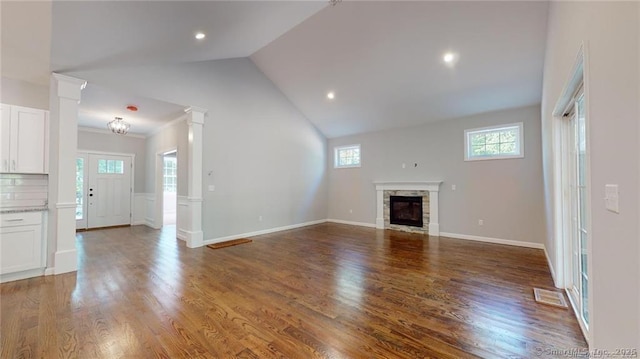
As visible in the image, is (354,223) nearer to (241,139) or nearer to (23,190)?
(241,139)

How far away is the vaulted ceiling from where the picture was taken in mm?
2625

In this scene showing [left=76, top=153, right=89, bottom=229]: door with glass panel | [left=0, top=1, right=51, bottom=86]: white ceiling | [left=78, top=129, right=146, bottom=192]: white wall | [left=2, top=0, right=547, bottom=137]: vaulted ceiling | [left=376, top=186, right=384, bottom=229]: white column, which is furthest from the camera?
[left=376, top=186, right=384, bottom=229]: white column

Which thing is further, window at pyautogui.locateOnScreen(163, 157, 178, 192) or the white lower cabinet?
window at pyautogui.locateOnScreen(163, 157, 178, 192)

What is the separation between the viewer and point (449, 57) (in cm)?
416

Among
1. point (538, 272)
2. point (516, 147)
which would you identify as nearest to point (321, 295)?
point (538, 272)

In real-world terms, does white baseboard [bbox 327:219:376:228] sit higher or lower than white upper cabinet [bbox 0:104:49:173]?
lower

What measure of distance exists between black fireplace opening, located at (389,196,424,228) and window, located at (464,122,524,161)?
1.50 meters

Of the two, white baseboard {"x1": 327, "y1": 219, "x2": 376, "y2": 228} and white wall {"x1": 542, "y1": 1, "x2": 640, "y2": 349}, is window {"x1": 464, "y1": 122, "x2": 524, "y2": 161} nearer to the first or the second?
white baseboard {"x1": 327, "y1": 219, "x2": 376, "y2": 228}

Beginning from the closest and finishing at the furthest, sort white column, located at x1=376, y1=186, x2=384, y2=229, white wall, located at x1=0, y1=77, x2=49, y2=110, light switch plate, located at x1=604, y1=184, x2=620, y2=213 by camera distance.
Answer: light switch plate, located at x1=604, y1=184, x2=620, y2=213, white wall, located at x1=0, y1=77, x2=49, y2=110, white column, located at x1=376, y1=186, x2=384, y2=229

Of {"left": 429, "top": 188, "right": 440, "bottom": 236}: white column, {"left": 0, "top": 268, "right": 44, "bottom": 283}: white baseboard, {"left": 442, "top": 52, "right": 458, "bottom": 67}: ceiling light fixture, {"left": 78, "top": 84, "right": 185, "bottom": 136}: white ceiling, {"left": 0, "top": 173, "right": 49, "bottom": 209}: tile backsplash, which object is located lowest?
{"left": 0, "top": 268, "right": 44, "bottom": 283}: white baseboard

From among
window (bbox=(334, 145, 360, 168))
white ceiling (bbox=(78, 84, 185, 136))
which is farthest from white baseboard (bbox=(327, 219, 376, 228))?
white ceiling (bbox=(78, 84, 185, 136))

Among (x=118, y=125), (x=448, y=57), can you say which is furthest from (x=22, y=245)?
(x=448, y=57)

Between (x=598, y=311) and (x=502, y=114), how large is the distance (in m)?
4.78

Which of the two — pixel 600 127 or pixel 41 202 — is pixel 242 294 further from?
pixel 41 202
